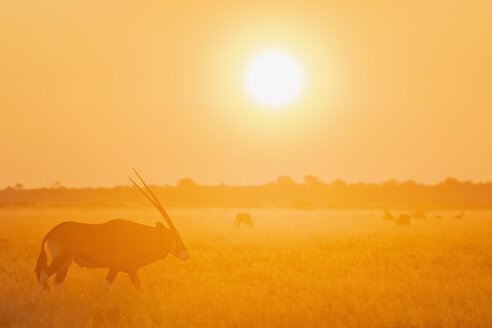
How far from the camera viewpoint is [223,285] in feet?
39.0

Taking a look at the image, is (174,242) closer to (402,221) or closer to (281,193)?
(402,221)

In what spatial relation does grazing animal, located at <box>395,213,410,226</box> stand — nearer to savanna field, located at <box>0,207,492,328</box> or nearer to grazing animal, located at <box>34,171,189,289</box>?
savanna field, located at <box>0,207,492,328</box>

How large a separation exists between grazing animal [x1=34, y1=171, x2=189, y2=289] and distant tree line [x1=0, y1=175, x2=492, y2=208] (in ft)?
320

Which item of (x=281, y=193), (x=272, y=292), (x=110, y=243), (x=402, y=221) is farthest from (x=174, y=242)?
(x=281, y=193)

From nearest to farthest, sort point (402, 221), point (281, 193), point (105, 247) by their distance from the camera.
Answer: point (105, 247) → point (402, 221) → point (281, 193)

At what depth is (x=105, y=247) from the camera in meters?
10.8

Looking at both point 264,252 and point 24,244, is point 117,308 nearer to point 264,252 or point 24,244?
point 264,252

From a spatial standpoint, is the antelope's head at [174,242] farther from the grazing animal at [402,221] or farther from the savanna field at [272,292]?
the grazing animal at [402,221]

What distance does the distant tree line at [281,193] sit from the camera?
369 ft

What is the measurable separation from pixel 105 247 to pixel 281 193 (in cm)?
11205

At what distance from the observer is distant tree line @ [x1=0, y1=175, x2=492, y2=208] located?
4429 inches

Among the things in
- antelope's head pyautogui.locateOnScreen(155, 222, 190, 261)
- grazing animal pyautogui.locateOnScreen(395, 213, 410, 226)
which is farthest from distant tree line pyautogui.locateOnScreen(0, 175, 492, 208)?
antelope's head pyautogui.locateOnScreen(155, 222, 190, 261)

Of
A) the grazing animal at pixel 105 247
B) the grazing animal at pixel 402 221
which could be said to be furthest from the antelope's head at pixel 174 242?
the grazing animal at pixel 402 221

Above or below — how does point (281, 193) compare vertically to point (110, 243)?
above
